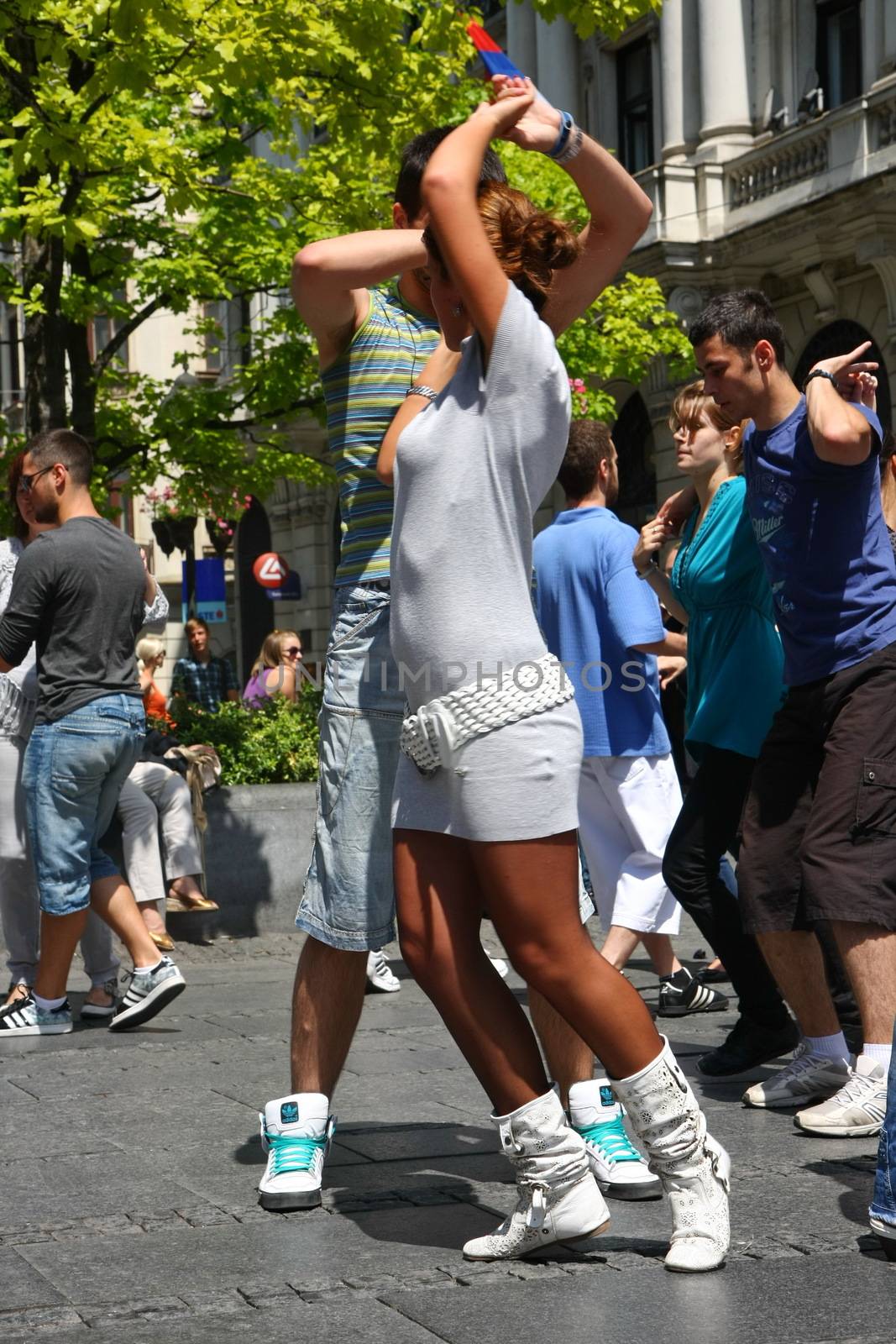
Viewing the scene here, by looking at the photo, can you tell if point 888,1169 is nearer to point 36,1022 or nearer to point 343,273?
point 343,273

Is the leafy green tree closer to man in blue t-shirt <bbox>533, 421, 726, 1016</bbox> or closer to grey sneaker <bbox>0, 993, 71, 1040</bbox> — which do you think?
man in blue t-shirt <bbox>533, 421, 726, 1016</bbox>

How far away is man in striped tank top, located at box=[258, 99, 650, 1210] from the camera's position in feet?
13.2

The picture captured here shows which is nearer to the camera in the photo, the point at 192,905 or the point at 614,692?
the point at 614,692

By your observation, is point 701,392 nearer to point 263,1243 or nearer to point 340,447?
point 340,447

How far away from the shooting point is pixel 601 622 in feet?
21.6

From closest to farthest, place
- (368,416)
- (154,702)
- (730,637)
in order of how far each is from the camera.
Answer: (368,416) → (730,637) → (154,702)

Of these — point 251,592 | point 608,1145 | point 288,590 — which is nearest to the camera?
point 608,1145

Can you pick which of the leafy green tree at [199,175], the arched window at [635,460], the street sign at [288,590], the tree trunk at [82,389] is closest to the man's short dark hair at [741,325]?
the leafy green tree at [199,175]

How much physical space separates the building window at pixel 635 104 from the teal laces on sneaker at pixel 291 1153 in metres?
25.3

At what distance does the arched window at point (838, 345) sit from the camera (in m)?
22.3

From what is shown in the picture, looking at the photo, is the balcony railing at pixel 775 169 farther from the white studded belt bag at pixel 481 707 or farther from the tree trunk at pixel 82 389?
the white studded belt bag at pixel 481 707

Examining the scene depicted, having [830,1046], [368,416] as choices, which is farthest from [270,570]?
[368,416]

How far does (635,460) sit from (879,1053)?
23.8 m

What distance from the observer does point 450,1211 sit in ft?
12.7
